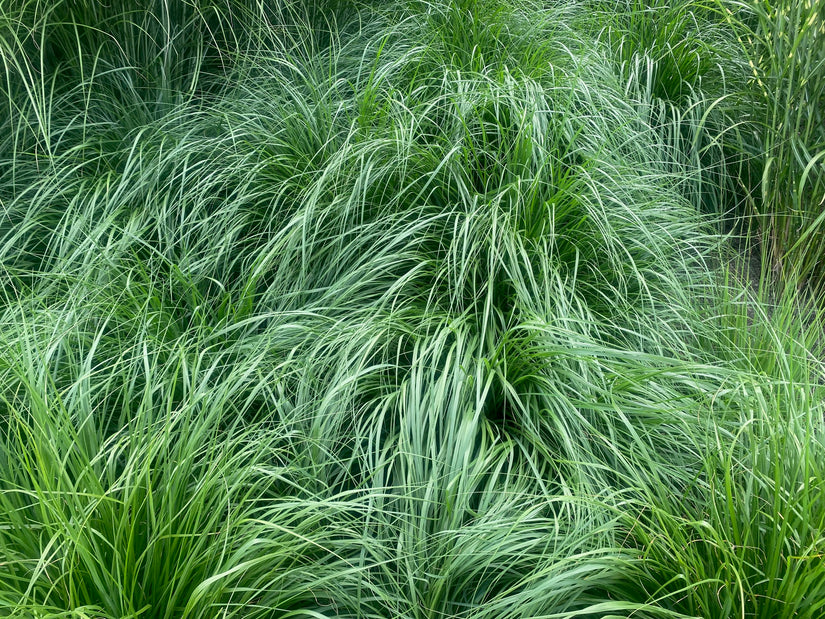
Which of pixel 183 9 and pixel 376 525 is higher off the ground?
pixel 183 9

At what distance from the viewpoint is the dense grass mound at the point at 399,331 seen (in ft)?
4.57

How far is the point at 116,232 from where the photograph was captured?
96.1 inches

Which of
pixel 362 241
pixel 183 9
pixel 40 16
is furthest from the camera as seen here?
pixel 183 9

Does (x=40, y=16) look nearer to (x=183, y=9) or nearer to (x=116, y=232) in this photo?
(x=183, y=9)

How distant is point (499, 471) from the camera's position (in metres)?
1.66

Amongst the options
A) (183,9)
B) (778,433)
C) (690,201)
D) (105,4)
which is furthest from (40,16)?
(778,433)

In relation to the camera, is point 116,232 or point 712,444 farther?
point 116,232

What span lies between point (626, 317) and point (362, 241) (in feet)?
2.74

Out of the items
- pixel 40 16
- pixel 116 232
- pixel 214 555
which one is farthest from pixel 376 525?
pixel 40 16

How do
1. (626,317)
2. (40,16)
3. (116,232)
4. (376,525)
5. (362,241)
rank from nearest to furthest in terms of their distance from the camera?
(376,525), (626,317), (362,241), (116,232), (40,16)

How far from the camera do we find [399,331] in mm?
1951

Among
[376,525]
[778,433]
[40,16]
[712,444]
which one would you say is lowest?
[376,525]

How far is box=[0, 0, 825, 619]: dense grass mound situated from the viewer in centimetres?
139

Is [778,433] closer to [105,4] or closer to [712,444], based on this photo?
[712,444]
